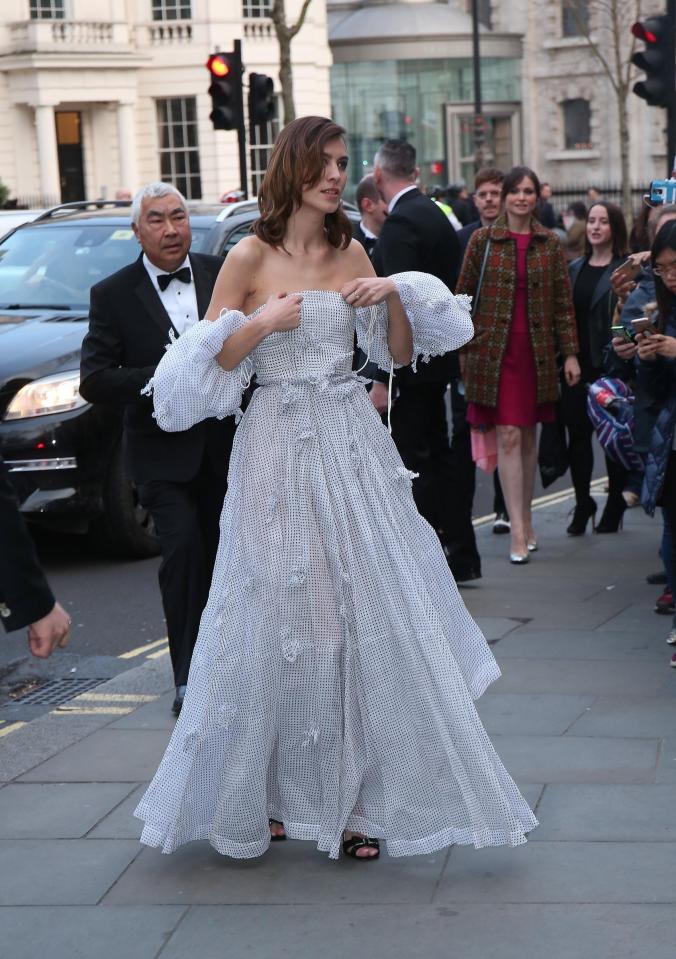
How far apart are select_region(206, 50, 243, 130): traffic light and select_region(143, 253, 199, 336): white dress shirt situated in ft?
36.5

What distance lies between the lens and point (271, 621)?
4.37m

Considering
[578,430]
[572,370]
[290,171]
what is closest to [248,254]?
[290,171]

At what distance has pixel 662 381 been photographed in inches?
251

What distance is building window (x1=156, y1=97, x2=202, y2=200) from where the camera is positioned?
45.4 m

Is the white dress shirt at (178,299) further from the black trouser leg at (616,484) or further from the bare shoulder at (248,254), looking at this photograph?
the black trouser leg at (616,484)

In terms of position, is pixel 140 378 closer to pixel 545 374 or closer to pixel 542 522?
pixel 545 374

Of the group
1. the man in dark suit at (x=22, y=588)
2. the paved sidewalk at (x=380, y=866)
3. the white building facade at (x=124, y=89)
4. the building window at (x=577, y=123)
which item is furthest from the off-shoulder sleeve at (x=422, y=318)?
the building window at (x=577, y=123)

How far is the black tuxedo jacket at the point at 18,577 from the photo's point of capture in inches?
124

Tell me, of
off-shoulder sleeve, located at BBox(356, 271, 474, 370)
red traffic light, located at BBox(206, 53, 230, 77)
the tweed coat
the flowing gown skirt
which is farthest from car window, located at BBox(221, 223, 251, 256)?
red traffic light, located at BBox(206, 53, 230, 77)

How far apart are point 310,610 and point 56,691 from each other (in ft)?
8.70

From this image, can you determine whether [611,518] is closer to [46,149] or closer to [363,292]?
[363,292]

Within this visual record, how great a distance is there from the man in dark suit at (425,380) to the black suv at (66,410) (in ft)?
6.33

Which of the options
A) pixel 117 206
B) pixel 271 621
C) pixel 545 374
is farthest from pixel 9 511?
pixel 117 206

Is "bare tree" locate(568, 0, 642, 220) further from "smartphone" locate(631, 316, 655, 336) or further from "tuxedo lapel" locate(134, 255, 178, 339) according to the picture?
"tuxedo lapel" locate(134, 255, 178, 339)
